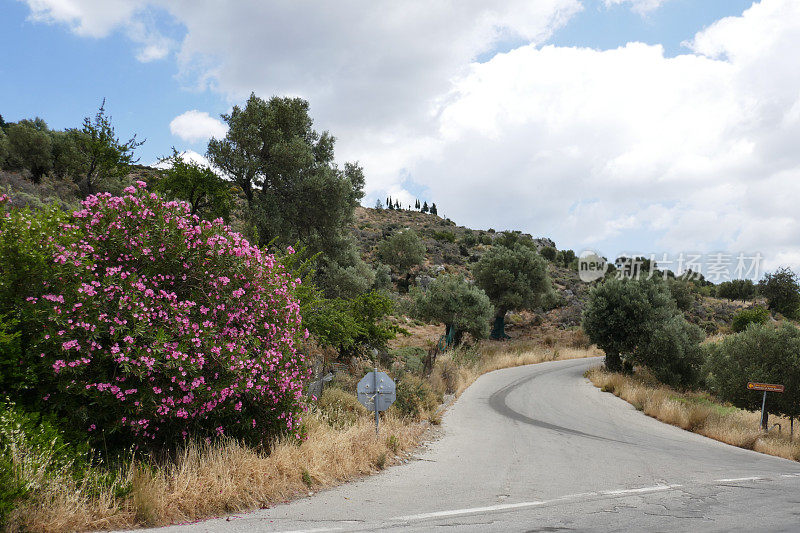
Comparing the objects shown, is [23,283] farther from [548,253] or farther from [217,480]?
[548,253]

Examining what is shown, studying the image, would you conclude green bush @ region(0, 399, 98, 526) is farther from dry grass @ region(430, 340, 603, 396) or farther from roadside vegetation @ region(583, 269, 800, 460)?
roadside vegetation @ region(583, 269, 800, 460)

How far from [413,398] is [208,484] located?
10112 mm

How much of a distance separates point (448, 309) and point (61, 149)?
44545 millimetres

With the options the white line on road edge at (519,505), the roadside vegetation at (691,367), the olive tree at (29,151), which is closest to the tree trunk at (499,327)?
the roadside vegetation at (691,367)

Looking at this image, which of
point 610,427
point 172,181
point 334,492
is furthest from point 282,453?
point 172,181

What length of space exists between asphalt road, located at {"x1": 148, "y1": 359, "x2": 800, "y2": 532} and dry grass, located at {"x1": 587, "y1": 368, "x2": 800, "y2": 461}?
0.72 metres

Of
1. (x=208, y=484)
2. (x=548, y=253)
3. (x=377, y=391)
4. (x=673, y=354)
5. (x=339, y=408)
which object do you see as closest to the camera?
(x=208, y=484)

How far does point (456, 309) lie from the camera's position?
36.6m

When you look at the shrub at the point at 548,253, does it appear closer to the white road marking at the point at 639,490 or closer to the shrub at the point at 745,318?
the shrub at the point at 745,318

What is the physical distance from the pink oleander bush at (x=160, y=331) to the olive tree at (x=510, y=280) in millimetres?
38675

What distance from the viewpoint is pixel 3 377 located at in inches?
235

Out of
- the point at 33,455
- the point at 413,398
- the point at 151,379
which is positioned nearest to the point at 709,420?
the point at 413,398

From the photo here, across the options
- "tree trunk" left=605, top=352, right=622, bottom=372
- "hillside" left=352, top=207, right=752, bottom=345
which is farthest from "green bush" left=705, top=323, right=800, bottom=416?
"hillside" left=352, top=207, right=752, bottom=345

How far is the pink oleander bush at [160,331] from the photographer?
6.36 meters
